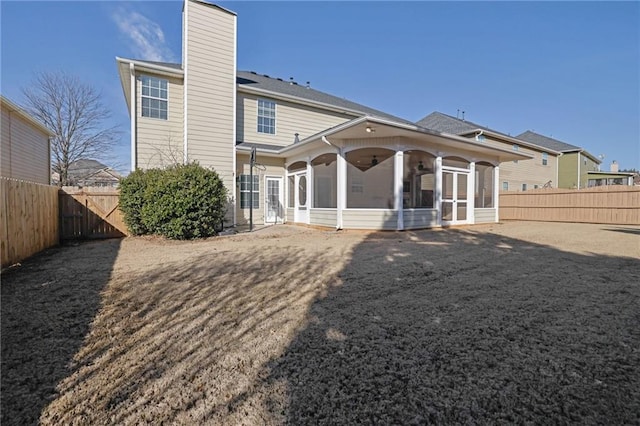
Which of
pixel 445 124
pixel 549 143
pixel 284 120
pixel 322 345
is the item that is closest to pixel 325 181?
pixel 284 120

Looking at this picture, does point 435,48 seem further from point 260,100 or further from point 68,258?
point 68,258

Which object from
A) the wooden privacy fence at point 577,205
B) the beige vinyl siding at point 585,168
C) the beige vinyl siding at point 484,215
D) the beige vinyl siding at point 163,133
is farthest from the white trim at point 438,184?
the beige vinyl siding at point 585,168

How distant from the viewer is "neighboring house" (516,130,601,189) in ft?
85.0

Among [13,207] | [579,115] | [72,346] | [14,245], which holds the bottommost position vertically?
[72,346]

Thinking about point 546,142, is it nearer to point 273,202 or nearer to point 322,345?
point 273,202

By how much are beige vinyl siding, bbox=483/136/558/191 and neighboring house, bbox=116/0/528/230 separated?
30.3 ft

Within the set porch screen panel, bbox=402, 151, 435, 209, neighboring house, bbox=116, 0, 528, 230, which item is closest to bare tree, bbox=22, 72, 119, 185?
neighboring house, bbox=116, 0, 528, 230

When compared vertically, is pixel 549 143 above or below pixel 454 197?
above

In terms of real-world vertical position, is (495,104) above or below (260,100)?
above

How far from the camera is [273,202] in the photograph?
12.9 meters

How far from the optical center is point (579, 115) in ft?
65.5

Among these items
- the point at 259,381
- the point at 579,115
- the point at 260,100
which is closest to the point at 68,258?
the point at 259,381

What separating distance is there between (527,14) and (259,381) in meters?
13.1

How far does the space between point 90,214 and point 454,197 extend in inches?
481
